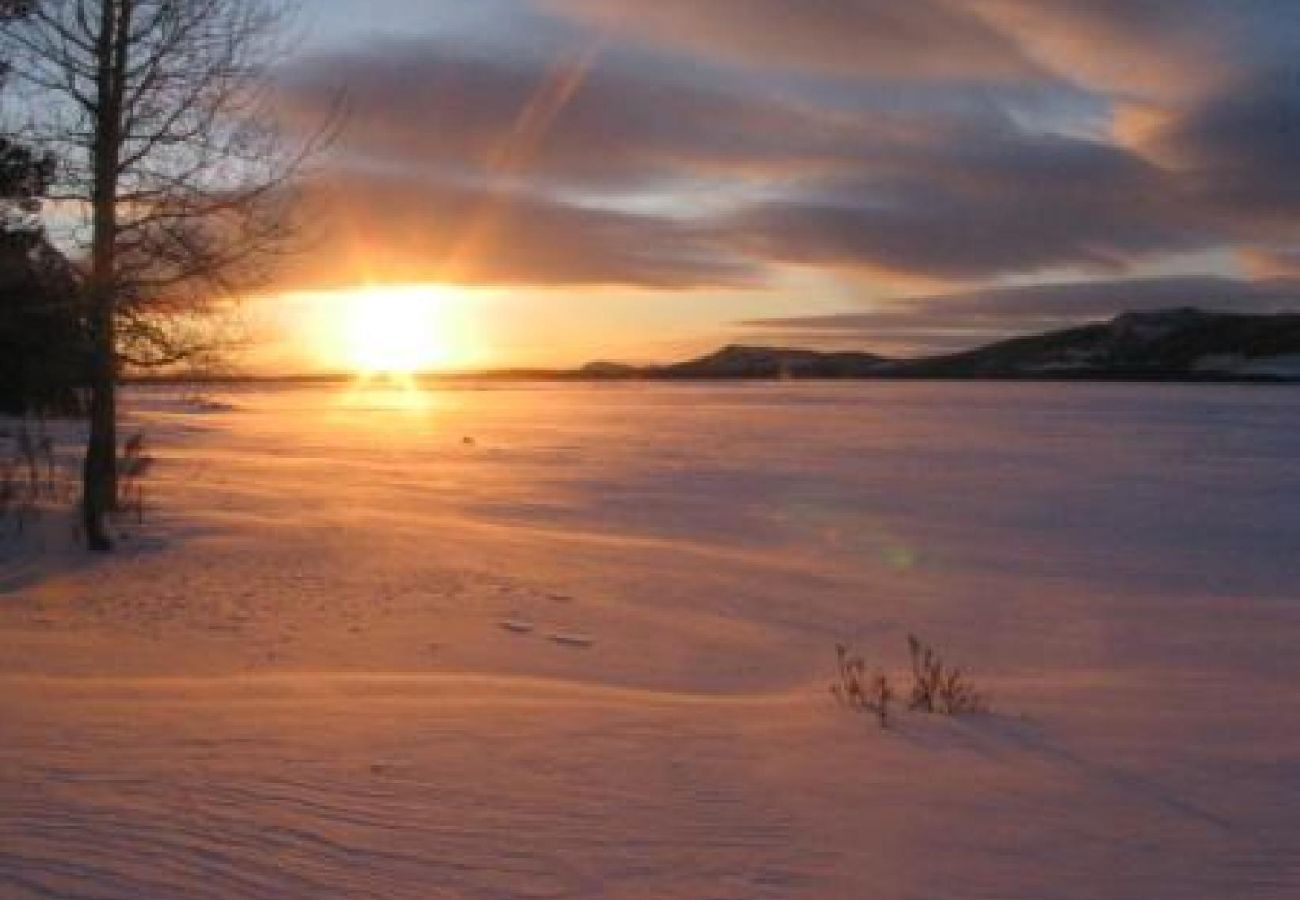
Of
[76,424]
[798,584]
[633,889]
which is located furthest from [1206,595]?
[76,424]

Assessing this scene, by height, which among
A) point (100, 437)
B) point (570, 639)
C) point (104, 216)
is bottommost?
point (570, 639)

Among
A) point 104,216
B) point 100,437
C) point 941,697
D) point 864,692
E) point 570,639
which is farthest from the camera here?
point 100,437

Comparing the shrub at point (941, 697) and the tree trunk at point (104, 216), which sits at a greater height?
the tree trunk at point (104, 216)

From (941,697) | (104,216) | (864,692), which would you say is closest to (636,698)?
(864,692)

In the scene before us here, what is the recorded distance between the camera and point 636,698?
27.1 ft

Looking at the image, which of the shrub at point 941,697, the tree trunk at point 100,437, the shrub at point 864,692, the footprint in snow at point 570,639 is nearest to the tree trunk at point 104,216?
the tree trunk at point 100,437

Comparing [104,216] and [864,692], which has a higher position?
[104,216]

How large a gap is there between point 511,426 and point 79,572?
32581 millimetres

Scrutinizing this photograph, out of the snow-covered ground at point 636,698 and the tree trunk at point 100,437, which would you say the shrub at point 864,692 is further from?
the tree trunk at point 100,437

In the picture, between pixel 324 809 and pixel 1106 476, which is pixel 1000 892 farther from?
pixel 1106 476

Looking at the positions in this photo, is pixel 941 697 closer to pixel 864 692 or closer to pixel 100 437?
pixel 864 692

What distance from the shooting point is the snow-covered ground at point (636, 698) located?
5.28 meters

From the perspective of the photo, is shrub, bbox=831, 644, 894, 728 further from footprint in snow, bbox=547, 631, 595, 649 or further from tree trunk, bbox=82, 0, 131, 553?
tree trunk, bbox=82, 0, 131, 553

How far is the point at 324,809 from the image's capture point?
5.68 meters
